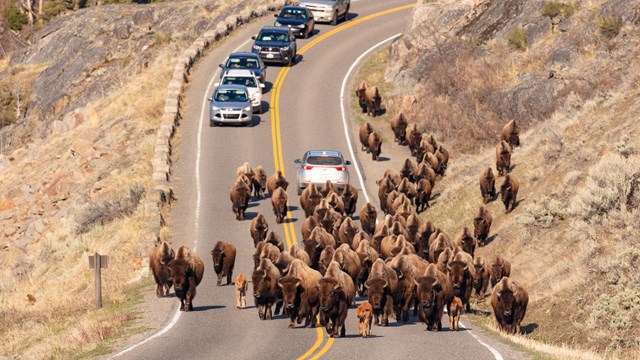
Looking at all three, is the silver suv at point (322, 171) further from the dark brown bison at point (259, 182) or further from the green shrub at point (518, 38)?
the green shrub at point (518, 38)

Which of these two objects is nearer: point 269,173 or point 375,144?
point 269,173

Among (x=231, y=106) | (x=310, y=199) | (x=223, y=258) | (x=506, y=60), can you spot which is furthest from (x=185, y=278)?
(x=506, y=60)

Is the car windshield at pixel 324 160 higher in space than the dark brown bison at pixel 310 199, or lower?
higher

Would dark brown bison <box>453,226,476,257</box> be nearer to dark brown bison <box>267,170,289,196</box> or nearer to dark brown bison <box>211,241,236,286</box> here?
dark brown bison <box>211,241,236,286</box>

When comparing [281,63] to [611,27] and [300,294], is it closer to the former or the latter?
[611,27]

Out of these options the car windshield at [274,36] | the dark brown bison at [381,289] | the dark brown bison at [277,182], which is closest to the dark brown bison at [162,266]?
the dark brown bison at [381,289]

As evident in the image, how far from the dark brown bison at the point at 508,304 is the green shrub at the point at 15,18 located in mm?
90205

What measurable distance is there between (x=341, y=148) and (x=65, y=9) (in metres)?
68.5

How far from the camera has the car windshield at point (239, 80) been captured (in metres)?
55.3

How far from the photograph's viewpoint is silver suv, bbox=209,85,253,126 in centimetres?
5228

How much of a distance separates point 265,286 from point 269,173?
67.8 ft

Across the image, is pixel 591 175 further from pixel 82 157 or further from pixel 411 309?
pixel 82 157

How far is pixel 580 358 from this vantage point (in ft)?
72.8

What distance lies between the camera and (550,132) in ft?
142
